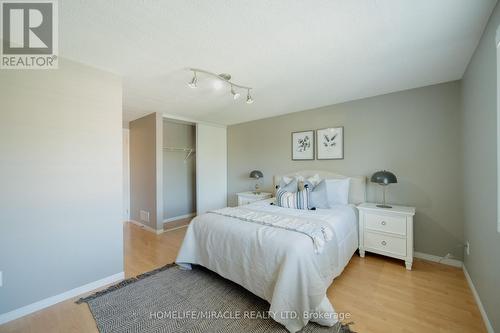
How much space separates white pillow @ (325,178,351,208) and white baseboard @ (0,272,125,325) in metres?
2.90

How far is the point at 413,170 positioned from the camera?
9.05ft

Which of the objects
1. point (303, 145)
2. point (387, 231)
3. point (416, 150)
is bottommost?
point (387, 231)

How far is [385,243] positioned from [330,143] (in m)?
1.67

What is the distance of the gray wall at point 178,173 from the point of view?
4.63m

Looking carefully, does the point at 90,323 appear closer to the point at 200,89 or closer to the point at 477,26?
the point at 200,89

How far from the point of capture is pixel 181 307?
1.82 meters

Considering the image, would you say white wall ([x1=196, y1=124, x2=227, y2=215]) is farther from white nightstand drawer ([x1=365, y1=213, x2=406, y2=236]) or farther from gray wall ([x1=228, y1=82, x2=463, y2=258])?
white nightstand drawer ([x1=365, y1=213, x2=406, y2=236])

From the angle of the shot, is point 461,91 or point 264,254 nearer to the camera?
point 264,254

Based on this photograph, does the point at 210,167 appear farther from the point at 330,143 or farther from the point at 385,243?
the point at 385,243

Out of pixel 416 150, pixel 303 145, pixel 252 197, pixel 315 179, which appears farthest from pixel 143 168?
pixel 416 150

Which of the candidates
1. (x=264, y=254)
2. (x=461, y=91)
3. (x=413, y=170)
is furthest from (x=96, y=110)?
(x=461, y=91)

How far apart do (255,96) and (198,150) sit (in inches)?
78.2

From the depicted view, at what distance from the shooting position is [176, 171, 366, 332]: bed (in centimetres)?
154

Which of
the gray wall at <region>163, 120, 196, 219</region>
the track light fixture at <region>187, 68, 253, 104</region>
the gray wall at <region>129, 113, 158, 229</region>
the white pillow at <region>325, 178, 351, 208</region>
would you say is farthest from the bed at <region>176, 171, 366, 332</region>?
the gray wall at <region>163, 120, 196, 219</region>
